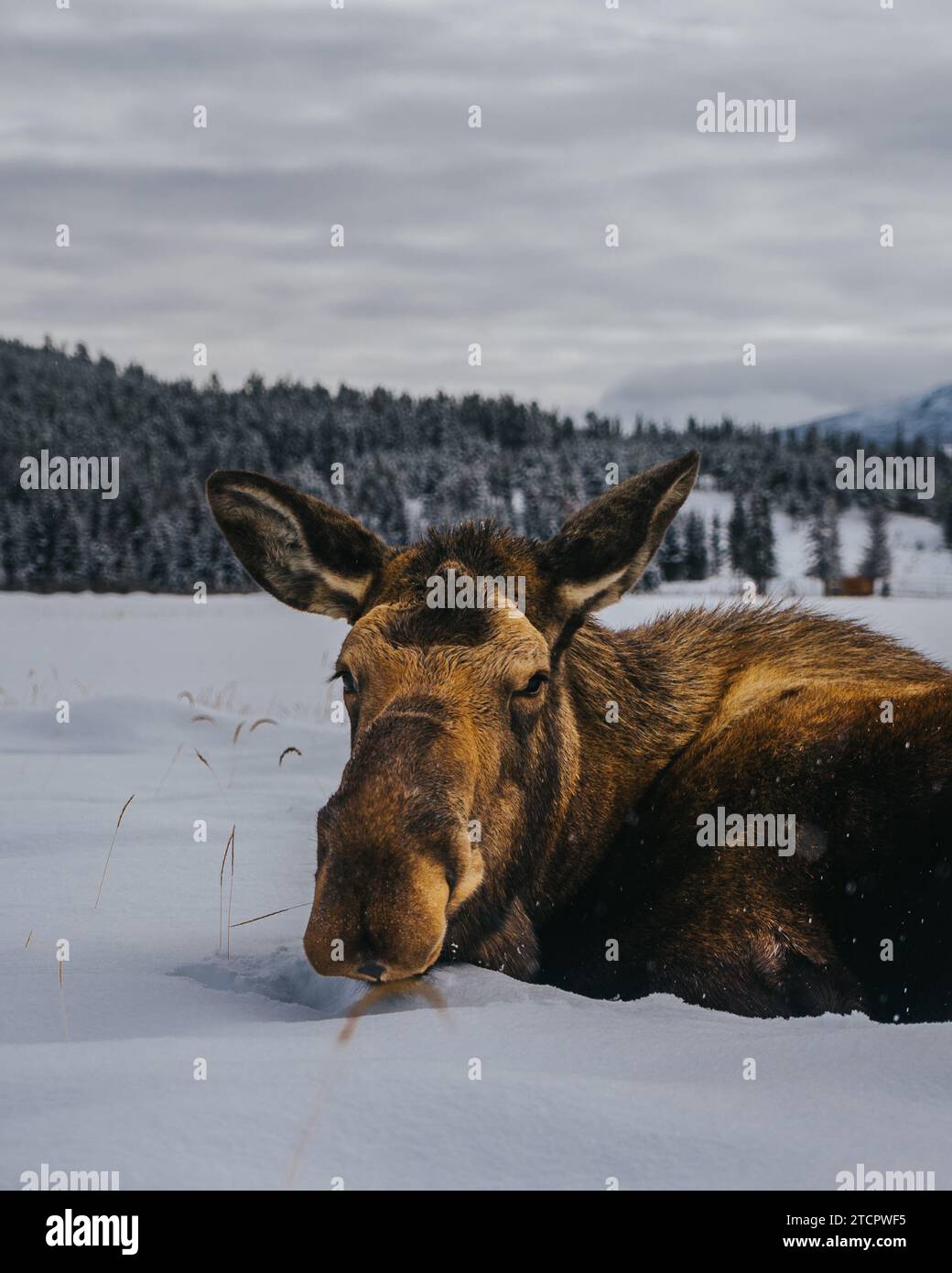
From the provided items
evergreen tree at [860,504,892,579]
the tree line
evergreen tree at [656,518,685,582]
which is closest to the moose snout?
the tree line

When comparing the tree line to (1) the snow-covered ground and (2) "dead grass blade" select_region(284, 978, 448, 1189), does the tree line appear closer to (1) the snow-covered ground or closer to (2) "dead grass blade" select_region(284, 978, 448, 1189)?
(1) the snow-covered ground

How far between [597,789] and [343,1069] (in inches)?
91.1

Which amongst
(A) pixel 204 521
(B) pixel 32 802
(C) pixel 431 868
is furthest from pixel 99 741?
(A) pixel 204 521

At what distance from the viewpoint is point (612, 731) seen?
5715 millimetres

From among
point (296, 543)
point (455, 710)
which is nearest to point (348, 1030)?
point (455, 710)

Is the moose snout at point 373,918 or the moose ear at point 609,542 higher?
the moose ear at point 609,542

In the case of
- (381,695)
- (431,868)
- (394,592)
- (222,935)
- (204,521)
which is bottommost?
(222,935)

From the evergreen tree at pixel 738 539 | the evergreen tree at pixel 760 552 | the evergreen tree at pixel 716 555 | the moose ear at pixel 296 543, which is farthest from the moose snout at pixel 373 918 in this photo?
the evergreen tree at pixel 738 539

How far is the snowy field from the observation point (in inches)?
115

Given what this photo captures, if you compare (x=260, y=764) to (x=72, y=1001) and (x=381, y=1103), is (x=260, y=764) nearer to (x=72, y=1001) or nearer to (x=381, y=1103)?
(x=72, y=1001)

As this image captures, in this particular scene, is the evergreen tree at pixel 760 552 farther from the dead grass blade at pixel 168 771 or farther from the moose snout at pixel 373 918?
the moose snout at pixel 373 918

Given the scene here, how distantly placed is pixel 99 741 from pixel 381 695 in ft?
22.2

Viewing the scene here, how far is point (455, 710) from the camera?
4.63 m

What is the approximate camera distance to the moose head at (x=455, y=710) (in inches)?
154
